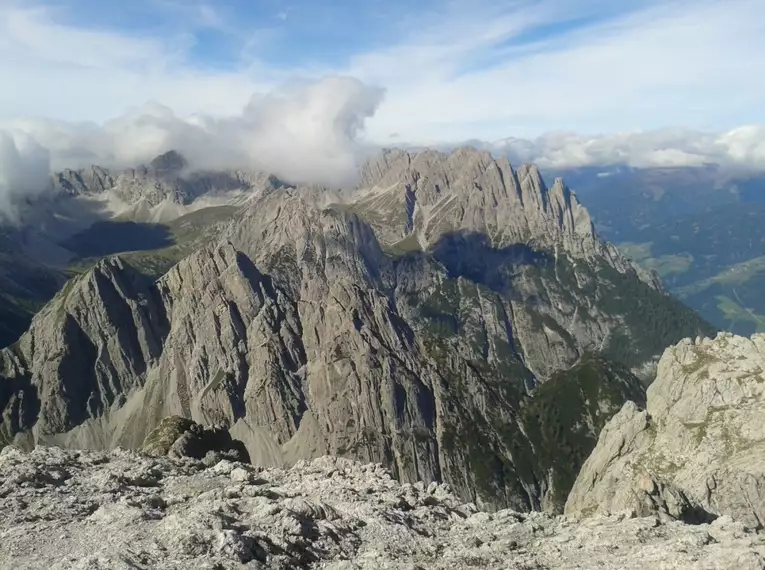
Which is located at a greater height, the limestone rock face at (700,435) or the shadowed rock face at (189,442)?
the shadowed rock face at (189,442)

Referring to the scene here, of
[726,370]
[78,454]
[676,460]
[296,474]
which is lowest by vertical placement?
[676,460]

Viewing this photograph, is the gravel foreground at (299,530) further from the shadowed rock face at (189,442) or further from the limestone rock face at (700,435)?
the limestone rock face at (700,435)

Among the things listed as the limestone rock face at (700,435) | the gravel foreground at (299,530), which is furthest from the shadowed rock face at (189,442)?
the limestone rock face at (700,435)

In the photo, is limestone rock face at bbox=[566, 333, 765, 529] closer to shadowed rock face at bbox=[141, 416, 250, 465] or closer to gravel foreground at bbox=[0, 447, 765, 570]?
shadowed rock face at bbox=[141, 416, 250, 465]

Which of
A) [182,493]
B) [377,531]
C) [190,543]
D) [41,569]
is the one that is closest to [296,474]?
[182,493]

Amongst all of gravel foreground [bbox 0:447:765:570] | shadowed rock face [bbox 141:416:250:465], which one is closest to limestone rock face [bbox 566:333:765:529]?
shadowed rock face [bbox 141:416:250:465]

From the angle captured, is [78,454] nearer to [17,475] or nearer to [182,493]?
[17,475]

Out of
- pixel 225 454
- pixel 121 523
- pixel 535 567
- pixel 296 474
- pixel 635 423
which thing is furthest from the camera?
pixel 635 423
